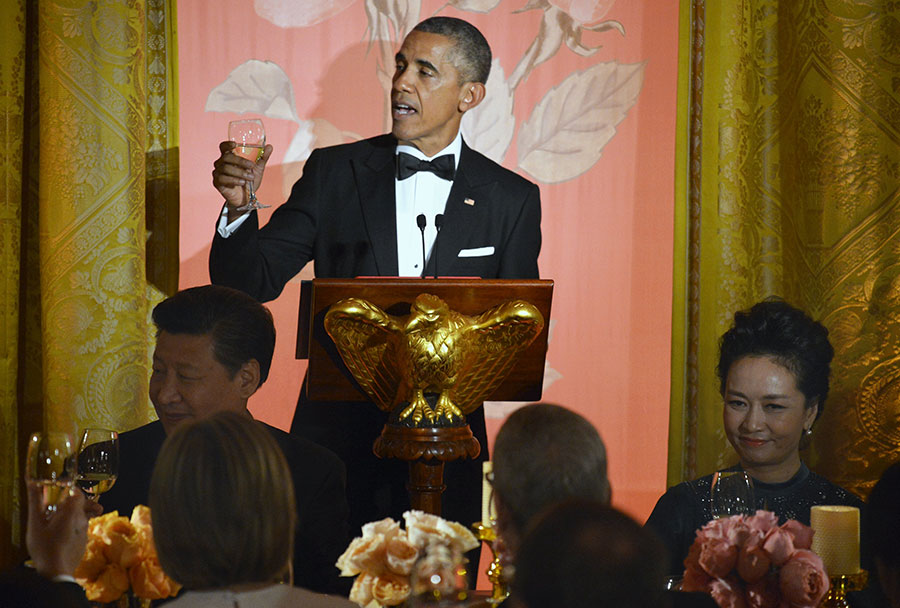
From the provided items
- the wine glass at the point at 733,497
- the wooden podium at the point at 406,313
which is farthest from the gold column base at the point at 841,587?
the wooden podium at the point at 406,313

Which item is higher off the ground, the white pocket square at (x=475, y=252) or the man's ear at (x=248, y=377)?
the white pocket square at (x=475, y=252)

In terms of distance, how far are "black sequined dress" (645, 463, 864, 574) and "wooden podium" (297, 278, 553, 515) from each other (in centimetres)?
57

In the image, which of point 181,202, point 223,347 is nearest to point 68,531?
point 223,347

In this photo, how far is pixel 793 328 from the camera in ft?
10.7

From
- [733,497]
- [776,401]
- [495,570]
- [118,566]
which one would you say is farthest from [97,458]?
[776,401]

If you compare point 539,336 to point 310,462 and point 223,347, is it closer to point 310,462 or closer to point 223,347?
point 310,462

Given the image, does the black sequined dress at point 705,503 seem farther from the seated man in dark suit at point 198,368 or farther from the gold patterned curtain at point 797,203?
the gold patterned curtain at point 797,203

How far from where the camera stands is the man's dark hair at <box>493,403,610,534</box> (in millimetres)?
1875

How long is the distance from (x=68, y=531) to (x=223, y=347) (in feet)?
4.32

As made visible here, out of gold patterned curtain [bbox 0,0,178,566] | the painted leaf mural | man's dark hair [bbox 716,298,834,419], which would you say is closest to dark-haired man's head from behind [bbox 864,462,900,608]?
man's dark hair [bbox 716,298,834,419]

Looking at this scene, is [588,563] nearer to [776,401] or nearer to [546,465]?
[546,465]

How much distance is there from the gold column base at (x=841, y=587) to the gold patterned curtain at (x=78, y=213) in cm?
265

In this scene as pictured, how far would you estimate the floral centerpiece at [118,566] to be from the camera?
2.08 meters

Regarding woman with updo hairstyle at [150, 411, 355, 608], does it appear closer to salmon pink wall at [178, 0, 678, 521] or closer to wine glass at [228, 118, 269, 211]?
wine glass at [228, 118, 269, 211]
